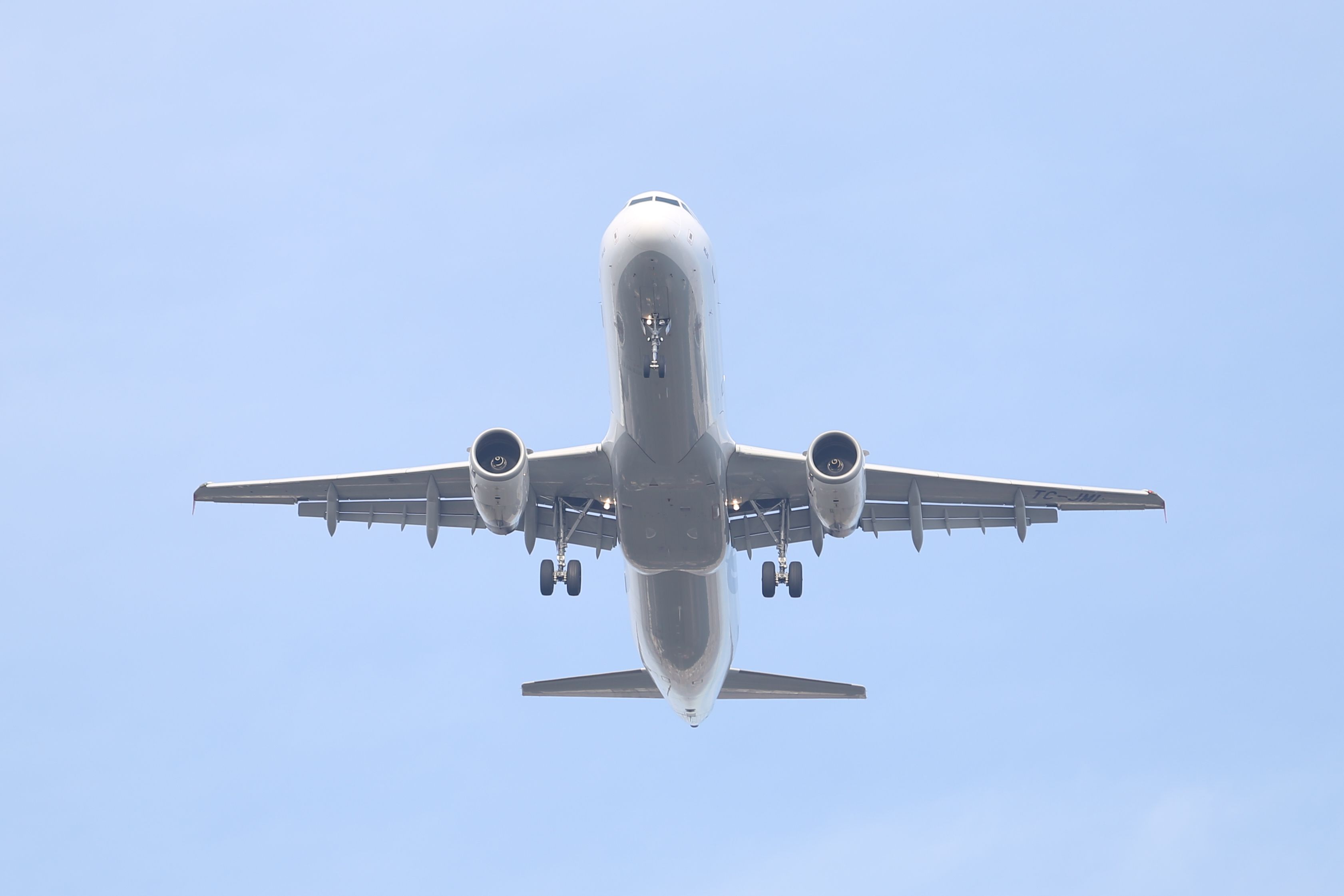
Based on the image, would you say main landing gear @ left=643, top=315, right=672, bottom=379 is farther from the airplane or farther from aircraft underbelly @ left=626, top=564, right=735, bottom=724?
aircraft underbelly @ left=626, top=564, right=735, bottom=724

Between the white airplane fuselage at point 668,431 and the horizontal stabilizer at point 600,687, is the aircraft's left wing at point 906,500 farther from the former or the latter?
the horizontal stabilizer at point 600,687

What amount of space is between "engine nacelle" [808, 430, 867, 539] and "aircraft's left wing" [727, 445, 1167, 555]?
83 centimetres

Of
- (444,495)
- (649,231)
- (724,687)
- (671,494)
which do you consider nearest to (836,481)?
(671,494)

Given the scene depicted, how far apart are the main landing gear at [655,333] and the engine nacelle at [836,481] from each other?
3.81m

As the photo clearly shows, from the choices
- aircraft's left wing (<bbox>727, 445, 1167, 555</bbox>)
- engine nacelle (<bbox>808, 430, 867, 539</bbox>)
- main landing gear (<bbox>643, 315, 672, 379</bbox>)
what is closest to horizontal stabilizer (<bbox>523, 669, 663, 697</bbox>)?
aircraft's left wing (<bbox>727, 445, 1167, 555</bbox>)

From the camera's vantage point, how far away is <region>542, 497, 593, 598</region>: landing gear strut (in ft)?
100

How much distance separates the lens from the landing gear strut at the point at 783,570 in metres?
30.7

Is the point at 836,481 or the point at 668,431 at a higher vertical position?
the point at 668,431

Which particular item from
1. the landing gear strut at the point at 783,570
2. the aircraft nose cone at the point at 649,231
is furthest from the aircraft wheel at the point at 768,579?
the aircraft nose cone at the point at 649,231

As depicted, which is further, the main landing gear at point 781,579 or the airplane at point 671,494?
the main landing gear at point 781,579

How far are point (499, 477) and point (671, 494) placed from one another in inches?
124

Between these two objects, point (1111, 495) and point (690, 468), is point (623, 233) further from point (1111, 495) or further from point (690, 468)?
point (1111, 495)

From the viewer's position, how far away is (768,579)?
31.0m

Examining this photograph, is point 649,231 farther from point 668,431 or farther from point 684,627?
point 684,627
